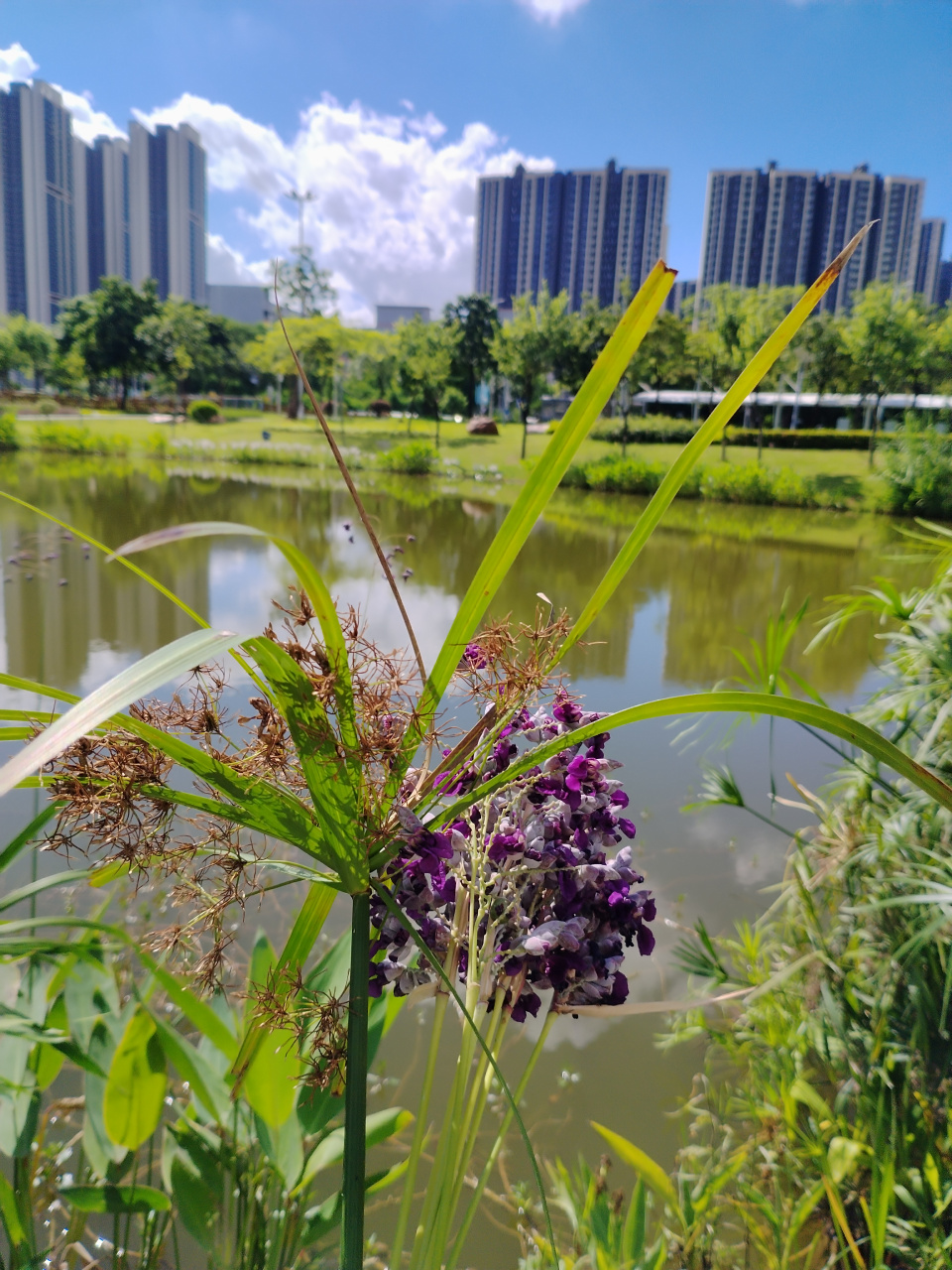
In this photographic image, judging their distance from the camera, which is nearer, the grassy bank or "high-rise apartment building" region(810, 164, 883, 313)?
the grassy bank

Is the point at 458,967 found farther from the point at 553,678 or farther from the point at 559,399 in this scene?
the point at 559,399

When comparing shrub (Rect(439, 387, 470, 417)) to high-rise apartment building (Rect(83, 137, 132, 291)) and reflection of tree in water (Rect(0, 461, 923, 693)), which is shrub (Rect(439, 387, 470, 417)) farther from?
high-rise apartment building (Rect(83, 137, 132, 291))

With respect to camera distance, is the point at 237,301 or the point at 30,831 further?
the point at 237,301

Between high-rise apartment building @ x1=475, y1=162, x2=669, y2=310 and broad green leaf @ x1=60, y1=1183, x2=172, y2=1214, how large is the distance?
44.9 meters

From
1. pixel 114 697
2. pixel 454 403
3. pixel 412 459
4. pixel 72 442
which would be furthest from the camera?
pixel 454 403

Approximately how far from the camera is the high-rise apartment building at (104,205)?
44688mm

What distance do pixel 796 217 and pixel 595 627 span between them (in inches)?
1849

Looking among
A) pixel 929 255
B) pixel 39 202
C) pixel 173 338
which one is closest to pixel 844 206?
pixel 929 255

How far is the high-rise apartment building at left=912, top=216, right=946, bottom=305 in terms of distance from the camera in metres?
46.3

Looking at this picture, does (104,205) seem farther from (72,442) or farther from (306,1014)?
(306,1014)

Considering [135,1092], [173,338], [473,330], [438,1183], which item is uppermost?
[473,330]

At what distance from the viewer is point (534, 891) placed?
0.51m

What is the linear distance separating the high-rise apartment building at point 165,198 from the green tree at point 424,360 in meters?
31.8

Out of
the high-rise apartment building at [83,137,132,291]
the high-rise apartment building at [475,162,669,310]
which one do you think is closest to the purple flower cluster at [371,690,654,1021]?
the high-rise apartment building at [475,162,669,310]
